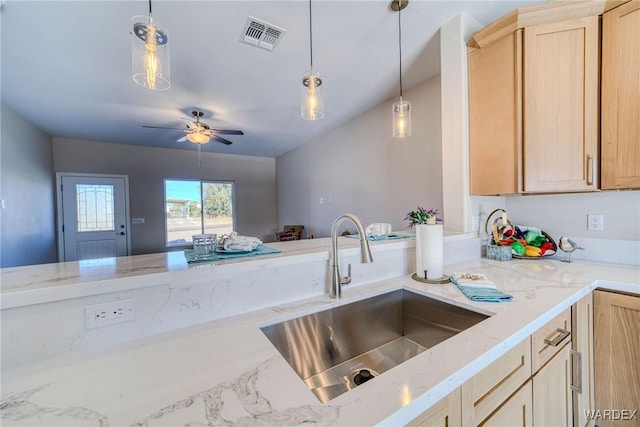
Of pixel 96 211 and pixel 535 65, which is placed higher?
pixel 535 65

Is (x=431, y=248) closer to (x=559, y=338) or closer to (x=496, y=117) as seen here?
Answer: (x=559, y=338)

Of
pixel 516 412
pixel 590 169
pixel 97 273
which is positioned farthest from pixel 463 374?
pixel 590 169

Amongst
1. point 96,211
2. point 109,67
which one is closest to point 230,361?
point 109,67

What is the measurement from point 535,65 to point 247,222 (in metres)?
5.85

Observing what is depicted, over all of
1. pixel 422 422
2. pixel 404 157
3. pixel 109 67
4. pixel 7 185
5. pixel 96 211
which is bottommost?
pixel 422 422

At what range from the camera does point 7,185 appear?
2814 mm

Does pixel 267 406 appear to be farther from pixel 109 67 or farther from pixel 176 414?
pixel 109 67

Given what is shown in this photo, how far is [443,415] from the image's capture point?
59 centimetres

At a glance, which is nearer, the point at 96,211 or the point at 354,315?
the point at 354,315

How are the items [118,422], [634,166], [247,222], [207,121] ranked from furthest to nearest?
[247,222] < [207,121] < [634,166] < [118,422]

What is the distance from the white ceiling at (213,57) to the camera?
5.52 ft

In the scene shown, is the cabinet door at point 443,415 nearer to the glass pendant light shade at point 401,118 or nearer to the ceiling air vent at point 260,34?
the glass pendant light shade at point 401,118

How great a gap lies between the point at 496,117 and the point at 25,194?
532 centimetres

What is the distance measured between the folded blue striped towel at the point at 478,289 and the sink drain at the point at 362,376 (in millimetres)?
503
